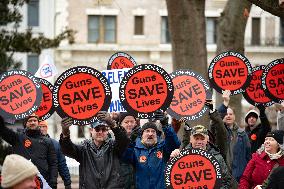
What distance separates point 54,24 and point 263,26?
33.6 feet

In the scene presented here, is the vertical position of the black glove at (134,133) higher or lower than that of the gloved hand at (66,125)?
lower

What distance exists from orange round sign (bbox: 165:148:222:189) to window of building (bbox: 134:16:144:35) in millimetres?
38808

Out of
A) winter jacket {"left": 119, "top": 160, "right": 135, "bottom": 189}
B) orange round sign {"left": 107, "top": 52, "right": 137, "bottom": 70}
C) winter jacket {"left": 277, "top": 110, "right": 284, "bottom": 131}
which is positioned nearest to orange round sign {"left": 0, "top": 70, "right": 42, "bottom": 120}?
winter jacket {"left": 119, "top": 160, "right": 135, "bottom": 189}

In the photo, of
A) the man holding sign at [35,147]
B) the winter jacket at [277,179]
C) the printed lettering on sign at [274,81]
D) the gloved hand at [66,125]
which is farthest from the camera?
the printed lettering on sign at [274,81]

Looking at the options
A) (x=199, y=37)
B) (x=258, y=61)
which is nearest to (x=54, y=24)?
(x=258, y=61)

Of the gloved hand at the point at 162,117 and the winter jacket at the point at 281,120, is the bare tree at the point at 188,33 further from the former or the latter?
the gloved hand at the point at 162,117

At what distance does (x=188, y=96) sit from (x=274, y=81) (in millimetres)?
1777

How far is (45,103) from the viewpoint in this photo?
12.5 m

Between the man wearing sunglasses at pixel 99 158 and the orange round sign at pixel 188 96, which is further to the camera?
the orange round sign at pixel 188 96

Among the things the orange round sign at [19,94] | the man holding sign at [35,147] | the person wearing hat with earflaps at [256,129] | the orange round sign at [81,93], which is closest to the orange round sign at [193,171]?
the orange round sign at [81,93]

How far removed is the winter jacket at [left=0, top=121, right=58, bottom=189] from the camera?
1227 cm

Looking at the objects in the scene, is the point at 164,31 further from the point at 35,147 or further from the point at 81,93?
the point at 81,93

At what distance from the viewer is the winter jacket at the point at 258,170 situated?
37.1 ft

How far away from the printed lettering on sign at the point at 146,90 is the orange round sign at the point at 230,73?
89.9 inches
